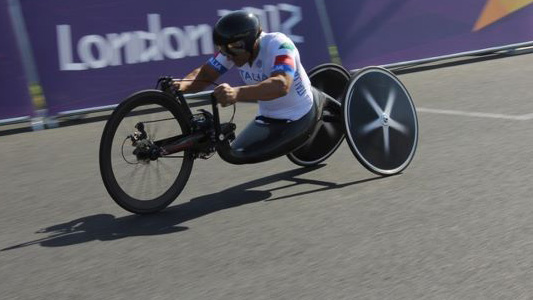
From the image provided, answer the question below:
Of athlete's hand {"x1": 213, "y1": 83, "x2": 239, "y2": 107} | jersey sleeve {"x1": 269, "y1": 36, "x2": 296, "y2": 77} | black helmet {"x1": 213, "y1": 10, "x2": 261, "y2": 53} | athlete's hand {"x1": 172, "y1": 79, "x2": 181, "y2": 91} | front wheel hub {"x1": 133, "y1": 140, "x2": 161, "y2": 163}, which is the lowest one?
front wheel hub {"x1": 133, "y1": 140, "x2": 161, "y2": 163}

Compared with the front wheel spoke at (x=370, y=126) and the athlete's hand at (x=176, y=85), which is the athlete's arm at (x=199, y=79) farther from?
the front wheel spoke at (x=370, y=126)

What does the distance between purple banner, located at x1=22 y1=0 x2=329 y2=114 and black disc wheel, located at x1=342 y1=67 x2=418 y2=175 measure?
3917 mm

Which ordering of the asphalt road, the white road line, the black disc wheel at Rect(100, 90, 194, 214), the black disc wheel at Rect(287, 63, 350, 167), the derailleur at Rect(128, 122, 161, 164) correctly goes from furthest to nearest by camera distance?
the white road line → the black disc wheel at Rect(287, 63, 350, 167) → the derailleur at Rect(128, 122, 161, 164) → the black disc wheel at Rect(100, 90, 194, 214) → the asphalt road

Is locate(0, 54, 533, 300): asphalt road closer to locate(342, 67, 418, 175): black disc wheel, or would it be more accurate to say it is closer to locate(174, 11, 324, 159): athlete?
locate(342, 67, 418, 175): black disc wheel

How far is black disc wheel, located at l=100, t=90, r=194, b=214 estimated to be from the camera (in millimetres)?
4984

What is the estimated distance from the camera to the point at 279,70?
5.20 meters

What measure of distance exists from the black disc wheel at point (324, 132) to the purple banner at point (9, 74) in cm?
376

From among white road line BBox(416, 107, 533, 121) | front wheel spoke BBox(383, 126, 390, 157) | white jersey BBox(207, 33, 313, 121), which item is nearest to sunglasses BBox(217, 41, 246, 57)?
white jersey BBox(207, 33, 313, 121)

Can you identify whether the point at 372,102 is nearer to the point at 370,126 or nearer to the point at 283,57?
the point at 370,126

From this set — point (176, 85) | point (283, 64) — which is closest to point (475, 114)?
point (283, 64)

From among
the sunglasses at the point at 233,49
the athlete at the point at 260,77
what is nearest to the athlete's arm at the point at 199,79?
the athlete at the point at 260,77

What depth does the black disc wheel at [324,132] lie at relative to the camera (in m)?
6.16

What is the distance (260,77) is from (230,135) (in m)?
0.44

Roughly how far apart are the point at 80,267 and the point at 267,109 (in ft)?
6.12
